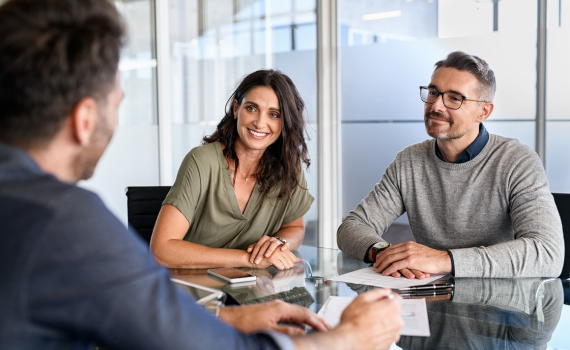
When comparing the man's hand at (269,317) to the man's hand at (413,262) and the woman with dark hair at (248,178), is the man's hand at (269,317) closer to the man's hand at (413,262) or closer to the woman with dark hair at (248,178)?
the man's hand at (413,262)

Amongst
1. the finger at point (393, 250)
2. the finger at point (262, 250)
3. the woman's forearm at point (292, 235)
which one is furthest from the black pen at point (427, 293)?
the woman's forearm at point (292, 235)

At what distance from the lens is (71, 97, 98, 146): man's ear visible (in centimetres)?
85

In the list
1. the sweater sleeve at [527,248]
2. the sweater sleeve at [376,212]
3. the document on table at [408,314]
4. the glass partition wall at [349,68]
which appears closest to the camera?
the document on table at [408,314]

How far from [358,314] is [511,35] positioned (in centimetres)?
338

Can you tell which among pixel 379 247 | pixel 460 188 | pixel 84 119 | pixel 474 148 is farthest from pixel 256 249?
pixel 84 119

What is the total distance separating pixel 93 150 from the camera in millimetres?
896

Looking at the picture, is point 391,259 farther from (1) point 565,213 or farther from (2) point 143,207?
(2) point 143,207

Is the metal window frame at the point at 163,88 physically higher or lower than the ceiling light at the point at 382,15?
lower

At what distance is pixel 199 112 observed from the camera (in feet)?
15.2

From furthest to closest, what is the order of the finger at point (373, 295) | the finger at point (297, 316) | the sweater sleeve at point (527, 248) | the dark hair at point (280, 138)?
the dark hair at point (280, 138), the sweater sleeve at point (527, 248), the finger at point (297, 316), the finger at point (373, 295)

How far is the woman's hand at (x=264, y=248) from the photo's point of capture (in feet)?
6.84

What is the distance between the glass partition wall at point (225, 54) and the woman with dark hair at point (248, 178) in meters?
1.63

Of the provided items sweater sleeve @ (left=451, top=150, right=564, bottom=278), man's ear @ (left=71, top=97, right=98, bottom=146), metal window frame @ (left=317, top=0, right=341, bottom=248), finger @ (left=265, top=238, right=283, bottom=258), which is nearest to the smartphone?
finger @ (left=265, top=238, right=283, bottom=258)

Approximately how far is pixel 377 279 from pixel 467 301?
1.10 feet
